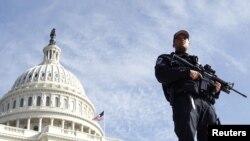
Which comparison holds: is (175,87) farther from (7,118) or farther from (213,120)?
(7,118)

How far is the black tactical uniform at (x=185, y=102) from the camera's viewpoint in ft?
23.9

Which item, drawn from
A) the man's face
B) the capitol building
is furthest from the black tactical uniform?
the capitol building

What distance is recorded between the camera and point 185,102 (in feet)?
24.3

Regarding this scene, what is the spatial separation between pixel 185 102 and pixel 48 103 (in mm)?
101857

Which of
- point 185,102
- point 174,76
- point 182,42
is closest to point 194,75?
point 174,76

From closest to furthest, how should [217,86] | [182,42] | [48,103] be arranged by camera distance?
[217,86], [182,42], [48,103]

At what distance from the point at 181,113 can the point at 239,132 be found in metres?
0.89

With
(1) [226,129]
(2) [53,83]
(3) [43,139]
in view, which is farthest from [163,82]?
(2) [53,83]

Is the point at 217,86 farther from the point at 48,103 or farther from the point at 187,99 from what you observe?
the point at 48,103

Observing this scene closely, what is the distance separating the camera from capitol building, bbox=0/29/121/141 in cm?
10294

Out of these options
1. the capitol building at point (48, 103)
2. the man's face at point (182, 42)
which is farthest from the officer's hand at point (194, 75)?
the capitol building at point (48, 103)

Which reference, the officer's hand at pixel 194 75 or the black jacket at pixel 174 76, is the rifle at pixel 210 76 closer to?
the black jacket at pixel 174 76

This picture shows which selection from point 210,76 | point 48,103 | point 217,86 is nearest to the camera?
point 217,86

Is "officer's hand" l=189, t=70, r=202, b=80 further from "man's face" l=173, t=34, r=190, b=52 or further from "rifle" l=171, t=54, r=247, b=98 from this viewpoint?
"man's face" l=173, t=34, r=190, b=52
